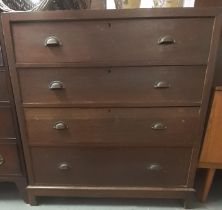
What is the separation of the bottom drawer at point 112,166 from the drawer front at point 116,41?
0.45m

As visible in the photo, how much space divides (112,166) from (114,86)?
431 mm

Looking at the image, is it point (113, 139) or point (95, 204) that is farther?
point (95, 204)

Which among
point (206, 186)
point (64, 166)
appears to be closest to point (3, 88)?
point (64, 166)

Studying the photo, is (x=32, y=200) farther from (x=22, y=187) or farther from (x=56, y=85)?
(x=56, y=85)

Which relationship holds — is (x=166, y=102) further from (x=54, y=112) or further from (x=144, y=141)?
(x=54, y=112)

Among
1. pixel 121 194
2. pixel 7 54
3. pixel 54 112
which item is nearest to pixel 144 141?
pixel 121 194

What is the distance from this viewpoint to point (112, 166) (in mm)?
1212

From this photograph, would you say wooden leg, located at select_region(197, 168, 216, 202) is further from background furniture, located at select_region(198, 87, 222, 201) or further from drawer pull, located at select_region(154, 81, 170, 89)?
drawer pull, located at select_region(154, 81, 170, 89)

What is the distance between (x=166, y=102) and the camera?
1.06 metres

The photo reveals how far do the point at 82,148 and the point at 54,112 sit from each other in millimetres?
232

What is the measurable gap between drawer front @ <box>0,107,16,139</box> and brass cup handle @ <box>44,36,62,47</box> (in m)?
0.37

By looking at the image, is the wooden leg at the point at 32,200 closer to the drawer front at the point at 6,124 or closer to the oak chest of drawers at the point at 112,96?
the oak chest of drawers at the point at 112,96

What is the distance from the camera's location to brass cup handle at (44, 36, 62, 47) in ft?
3.22

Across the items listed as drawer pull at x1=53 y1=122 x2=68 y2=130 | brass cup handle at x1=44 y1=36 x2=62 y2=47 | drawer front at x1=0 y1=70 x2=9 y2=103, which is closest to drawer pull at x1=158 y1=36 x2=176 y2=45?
brass cup handle at x1=44 y1=36 x2=62 y2=47
